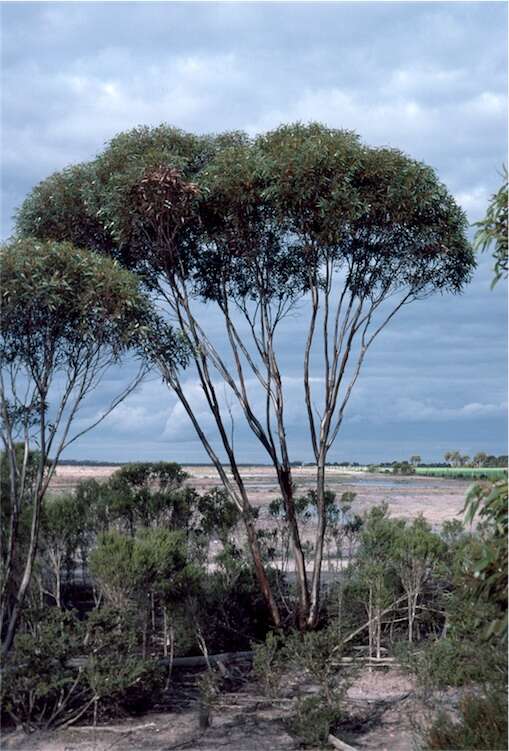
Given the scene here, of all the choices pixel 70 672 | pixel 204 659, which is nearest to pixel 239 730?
pixel 70 672

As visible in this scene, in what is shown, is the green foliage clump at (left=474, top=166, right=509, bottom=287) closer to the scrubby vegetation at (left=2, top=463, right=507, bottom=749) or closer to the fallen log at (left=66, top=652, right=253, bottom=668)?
the scrubby vegetation at (left=2, top=463, right=507, bottom=749)

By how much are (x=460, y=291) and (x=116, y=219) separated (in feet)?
16.4

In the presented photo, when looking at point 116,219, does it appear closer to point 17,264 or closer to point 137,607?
point 17,264

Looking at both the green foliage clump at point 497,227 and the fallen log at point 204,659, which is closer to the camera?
the green foliage clump at point 497,227

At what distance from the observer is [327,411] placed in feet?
38.5

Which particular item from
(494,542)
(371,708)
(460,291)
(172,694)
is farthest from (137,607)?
(460,291)

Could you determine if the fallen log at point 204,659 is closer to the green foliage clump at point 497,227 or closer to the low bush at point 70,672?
the low bush at point 70,672

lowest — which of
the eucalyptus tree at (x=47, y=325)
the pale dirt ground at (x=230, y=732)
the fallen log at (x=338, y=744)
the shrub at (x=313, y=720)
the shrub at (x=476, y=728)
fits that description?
the pale dirt ground at (x=230, y=732)

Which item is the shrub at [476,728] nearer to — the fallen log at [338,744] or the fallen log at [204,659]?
the fallen log at [338,744]

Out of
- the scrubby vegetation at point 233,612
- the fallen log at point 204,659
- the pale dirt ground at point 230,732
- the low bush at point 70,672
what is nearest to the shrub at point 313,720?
the scrubby vegetation at point 233,612

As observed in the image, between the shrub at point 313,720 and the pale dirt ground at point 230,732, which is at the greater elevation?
the shrub at point 313,720

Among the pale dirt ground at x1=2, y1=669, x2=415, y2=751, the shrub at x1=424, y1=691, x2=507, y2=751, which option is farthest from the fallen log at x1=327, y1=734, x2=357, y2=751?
the shrub at x1=424, y1=691, x2=507, y2=751

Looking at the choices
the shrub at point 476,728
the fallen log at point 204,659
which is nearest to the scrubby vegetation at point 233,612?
the shrub at point 476,728

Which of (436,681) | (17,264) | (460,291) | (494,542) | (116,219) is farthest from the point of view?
(460,291)
